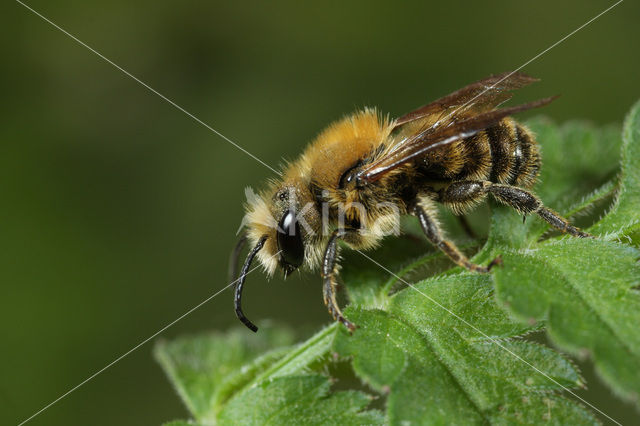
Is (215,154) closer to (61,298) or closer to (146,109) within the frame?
(146,109)

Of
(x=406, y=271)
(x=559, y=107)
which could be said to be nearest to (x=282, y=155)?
(x=559, y=107)

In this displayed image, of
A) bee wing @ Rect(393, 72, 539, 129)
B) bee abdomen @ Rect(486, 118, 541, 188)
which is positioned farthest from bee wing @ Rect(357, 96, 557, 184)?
bee abdomen @ Rect(486, 118, 541, 188)

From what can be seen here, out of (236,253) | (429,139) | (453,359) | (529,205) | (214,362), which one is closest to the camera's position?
(453,359)

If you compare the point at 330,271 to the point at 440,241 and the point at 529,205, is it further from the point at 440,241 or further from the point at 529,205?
the point at 529,205

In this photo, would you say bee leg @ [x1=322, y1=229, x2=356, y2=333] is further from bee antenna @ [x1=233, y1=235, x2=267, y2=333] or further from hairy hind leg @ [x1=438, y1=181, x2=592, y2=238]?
hairy hind leg @ [x1=438, y1=181, x2=592, y2=238]

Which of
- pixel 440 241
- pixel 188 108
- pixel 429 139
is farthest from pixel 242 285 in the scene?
pixel 188 108

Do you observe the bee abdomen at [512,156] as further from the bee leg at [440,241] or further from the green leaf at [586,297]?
the green leaf at [586,297]
